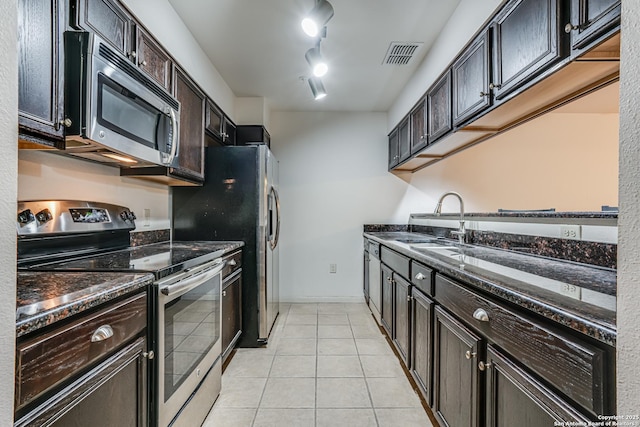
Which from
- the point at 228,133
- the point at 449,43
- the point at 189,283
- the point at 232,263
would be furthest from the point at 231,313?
the point at 449,43

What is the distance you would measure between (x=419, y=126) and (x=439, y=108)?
1.53 ft

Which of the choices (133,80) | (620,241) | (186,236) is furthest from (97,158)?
(620,241)

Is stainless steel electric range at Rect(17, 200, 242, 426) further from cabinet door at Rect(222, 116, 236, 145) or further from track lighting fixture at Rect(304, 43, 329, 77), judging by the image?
track lighting fixture at Rect(304, 43, 329, 77)

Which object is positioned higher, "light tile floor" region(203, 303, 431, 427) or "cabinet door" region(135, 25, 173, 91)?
"cabinet door" region(135, 25, 173, 91)

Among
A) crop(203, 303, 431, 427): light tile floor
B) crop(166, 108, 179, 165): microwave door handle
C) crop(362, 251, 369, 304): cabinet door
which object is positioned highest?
crop(166, 108, 179, 165): microwave door handle

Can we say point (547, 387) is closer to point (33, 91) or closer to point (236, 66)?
point (33, 91)

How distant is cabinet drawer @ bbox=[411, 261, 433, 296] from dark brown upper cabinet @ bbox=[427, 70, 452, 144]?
3.39ft

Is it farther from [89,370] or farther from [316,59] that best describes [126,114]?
[316,59]

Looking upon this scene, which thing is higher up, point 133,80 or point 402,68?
point 402,68

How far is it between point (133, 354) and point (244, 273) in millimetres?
1502

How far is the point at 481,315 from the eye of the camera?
1.10m

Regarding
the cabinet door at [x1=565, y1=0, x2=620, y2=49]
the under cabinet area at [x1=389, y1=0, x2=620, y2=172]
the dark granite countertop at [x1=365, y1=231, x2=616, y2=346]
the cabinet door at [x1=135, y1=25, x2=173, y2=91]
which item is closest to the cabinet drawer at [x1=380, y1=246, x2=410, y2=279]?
the dark granite countertop at [x1=365, y1=231, x2=616, y2=346]

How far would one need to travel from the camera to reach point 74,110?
3.98ft

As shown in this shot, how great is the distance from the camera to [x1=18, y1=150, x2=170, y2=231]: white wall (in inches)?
54.4
